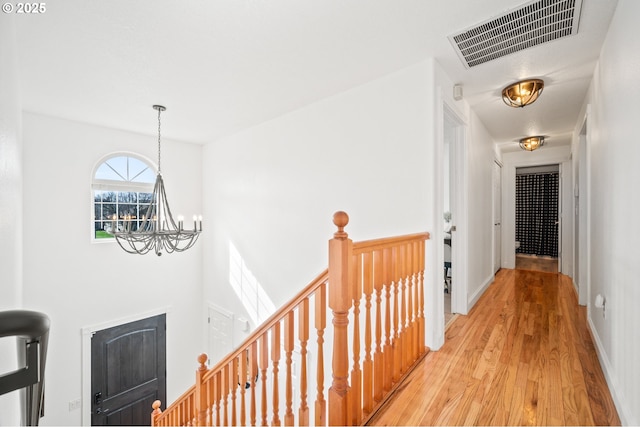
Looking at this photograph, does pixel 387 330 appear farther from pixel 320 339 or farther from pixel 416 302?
pixel 320 339

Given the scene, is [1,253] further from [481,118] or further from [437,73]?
[481,118]

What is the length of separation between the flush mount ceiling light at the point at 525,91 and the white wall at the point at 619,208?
0.42 meters

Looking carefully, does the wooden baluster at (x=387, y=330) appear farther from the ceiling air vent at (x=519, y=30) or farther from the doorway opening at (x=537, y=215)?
the doorway opening at (x=537, y=215)

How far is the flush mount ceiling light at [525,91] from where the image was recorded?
104 inches

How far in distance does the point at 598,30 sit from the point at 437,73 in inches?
40.5

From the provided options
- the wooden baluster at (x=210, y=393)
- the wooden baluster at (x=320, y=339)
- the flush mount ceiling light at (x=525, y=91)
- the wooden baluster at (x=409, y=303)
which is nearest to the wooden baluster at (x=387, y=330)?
the wooden baluster at (x=409, y=303)

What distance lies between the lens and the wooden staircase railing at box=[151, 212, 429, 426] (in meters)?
1.50

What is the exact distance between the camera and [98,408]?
4090 millimetres

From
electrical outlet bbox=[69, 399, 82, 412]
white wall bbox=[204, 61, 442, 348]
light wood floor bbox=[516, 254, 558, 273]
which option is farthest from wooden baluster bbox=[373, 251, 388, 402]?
light wood floor bbox=[516, 254, 558, 273]

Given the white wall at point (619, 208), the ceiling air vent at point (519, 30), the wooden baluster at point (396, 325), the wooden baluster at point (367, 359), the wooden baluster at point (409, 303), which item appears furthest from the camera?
the wooden baluster at point (409, 303)

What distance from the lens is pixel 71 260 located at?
12.8ft

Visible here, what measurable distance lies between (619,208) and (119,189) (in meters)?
5.62

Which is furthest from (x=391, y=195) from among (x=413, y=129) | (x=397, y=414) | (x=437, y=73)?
(x=397, y=414)

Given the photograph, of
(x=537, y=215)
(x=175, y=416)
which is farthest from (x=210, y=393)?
(x=537, y=215)
